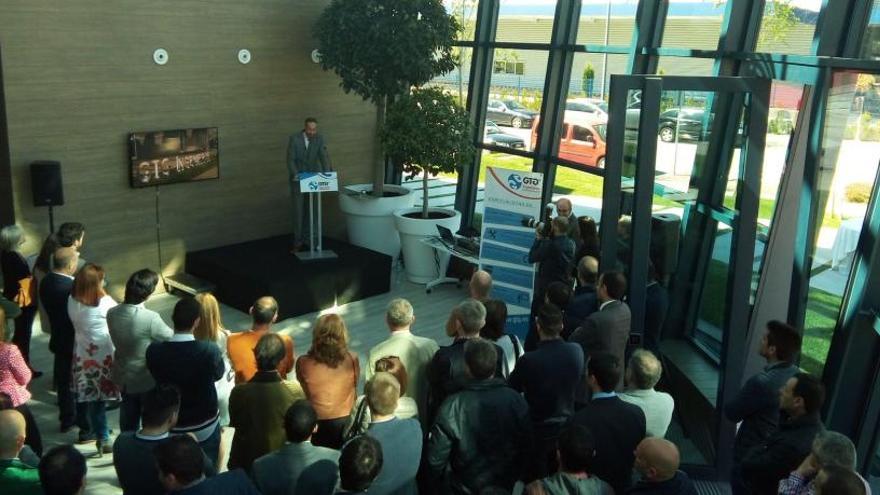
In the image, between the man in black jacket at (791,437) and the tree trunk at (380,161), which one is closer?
the man in black jacket at (791,437)

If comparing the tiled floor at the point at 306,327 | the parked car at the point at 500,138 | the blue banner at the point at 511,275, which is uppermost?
the parked car at the point at 500,138

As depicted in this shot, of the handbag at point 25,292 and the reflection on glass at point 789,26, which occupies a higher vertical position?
the reflection on glass at point 789,26

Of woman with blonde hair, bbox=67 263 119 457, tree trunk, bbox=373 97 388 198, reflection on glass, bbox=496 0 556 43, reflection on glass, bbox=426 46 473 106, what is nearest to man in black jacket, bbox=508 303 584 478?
woman with blonde hair, bbox=67 263 119 457

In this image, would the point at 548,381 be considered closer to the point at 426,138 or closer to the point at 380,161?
the point at 426,138

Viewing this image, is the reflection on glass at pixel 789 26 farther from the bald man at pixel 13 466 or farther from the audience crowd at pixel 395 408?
the bald man at pixel 13 466

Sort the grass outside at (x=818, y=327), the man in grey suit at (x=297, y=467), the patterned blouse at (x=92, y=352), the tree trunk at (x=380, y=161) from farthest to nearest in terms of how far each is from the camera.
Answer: the tree trunk at (x=380, y=161), the patterned blouse at (x=92, y=352), the grass outside at (x=818, y=327), the man in grey suit at (x=297, y=467)

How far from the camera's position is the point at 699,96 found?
520 centimetres

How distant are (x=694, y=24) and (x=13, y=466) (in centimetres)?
621

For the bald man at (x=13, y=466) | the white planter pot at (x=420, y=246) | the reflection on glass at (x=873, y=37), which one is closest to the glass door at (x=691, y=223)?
the reflection on glass at (x=873, y=37)

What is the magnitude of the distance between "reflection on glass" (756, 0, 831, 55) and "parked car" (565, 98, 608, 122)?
242 cm

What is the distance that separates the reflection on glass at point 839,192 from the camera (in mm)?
4672

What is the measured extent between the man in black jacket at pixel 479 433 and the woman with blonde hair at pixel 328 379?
61 centimetres

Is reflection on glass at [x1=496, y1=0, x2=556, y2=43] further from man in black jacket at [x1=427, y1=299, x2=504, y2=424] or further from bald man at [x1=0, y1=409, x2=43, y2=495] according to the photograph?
bald man at [x1=0, y1=409, x2=43, y2=495]

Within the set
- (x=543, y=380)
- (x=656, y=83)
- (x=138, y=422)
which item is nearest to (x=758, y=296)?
(x=656, y=83)
